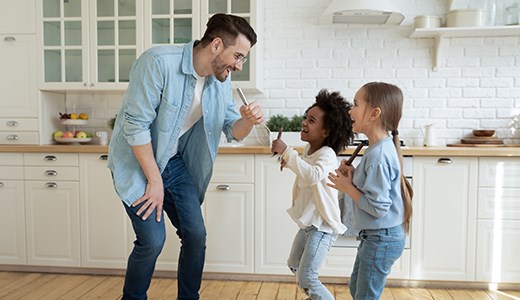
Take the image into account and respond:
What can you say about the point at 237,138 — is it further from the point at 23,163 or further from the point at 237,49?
the point at 23,163

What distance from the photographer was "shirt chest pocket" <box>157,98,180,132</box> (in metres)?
1.96

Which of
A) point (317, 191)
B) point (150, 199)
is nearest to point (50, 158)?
point (150, 199)

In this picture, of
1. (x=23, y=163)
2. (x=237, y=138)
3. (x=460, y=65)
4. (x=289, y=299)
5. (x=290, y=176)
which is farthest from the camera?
(x=460, y=65)

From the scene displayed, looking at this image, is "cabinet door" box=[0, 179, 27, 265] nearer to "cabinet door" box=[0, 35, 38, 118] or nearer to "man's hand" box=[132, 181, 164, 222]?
"cabinet door" box=[0, 35, 38, 118]

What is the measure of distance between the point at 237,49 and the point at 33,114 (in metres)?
2.07

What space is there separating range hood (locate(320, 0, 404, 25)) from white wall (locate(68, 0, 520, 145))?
0.13 m

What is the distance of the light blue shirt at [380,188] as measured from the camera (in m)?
1.72

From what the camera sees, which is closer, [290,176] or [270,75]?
[290,176]

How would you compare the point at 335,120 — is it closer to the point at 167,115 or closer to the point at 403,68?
the point at 167,115

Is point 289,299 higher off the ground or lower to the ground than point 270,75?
lower

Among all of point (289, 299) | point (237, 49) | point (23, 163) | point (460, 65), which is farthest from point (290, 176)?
point (23, 163)

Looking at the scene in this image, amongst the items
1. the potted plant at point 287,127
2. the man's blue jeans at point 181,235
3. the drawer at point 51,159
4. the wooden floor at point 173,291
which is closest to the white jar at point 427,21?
the potted plant at point 287,127

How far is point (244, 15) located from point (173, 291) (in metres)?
1.80

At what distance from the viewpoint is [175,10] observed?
129 inches
